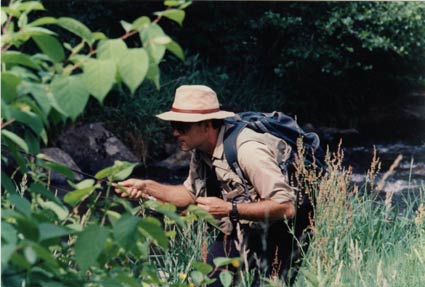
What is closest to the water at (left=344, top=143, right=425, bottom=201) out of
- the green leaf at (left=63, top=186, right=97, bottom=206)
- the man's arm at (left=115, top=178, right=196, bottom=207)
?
the man's arm at (left=115, top=178, right=196, bottom=207)

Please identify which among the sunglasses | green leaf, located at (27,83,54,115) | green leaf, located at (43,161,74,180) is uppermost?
green leaf, located at (27,83,54,115)

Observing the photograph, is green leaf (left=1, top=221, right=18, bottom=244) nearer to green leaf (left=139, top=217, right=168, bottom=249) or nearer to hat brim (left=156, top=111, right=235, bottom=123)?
green leaf (left=139, top=217, right=168, bottom=249)

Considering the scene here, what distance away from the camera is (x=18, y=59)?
171 centimetres

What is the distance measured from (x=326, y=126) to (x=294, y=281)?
10.1m

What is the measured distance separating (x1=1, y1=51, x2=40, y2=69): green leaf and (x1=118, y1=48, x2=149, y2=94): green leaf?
0.70 feet

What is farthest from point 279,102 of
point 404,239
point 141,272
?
point 141,272

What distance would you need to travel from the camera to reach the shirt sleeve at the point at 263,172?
3598 millimetres

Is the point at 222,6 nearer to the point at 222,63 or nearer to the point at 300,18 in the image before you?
the point at 222,63

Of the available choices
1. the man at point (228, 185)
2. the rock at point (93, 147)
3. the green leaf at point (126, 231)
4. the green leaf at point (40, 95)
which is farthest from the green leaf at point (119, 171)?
the rock at point (93, 147)

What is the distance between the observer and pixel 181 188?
13.7 feet

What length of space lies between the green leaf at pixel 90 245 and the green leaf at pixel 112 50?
14.2 inches

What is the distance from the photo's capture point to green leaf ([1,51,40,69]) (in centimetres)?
170

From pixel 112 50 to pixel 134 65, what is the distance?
7cm

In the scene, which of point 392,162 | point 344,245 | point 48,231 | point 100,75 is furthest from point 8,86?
point 392,162
